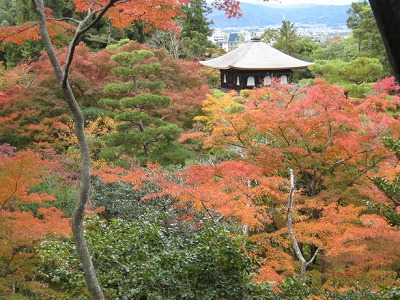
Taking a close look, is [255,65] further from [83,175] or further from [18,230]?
[83,175]

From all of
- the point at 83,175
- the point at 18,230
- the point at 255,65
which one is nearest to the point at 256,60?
the point at 255,65

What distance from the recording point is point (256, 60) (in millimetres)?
21484

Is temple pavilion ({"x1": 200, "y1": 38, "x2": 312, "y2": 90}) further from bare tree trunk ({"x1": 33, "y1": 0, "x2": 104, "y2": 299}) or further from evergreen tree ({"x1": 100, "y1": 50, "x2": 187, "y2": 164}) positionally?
bare tree trunk ({"x1": 33, "y1": 0, "x2": 104, "y2": 299})

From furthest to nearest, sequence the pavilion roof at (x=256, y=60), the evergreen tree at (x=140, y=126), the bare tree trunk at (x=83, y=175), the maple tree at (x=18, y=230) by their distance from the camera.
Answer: the pavilion roof at (x=256, y=60)
the evergreen tree at (x=140, y=126)
the maple tree at (x=18, y=230)
the bare tree trunk at (x=83, y=175)

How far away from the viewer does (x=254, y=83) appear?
2202 cm

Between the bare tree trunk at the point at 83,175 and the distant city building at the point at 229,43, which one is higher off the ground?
the distant city building at the point at 229,43

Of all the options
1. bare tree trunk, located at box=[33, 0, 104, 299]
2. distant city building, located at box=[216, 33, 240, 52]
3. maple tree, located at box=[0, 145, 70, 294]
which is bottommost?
maple tree, located at box=[0, 145, 70, 294]

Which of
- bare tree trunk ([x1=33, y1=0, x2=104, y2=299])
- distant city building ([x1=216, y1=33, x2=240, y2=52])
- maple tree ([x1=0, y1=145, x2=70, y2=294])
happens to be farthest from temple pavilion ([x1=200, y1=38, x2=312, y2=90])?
bare tree trunk ([x1=33, y1=0, x2=104, y2=299])

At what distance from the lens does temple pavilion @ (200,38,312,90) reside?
21.2 metres

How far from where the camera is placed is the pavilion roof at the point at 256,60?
2109cm

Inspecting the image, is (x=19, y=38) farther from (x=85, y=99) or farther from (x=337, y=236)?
(x=85, y=99)

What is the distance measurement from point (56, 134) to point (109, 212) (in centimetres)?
560

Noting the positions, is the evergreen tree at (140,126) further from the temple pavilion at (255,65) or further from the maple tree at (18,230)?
the temple pavilion at (255,65)

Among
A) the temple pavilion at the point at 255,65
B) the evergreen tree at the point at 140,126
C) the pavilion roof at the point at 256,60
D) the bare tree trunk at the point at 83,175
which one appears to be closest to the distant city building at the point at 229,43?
the pavilion roof at the point at 256,60
